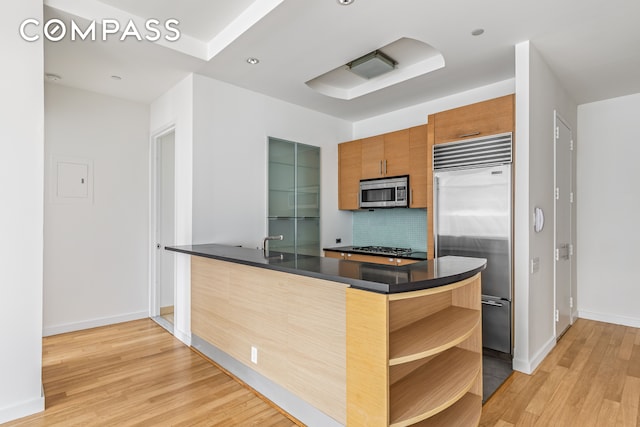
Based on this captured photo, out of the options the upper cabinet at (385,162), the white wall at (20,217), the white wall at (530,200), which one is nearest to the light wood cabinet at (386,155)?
the upper cabinet at (385,162)

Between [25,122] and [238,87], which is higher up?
[238,87]

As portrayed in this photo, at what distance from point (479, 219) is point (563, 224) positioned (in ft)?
4.54

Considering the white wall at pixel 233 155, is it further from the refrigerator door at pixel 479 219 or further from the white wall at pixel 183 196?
the refrigerator door at pixel 479 219

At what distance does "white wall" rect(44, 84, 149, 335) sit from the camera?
365 cm

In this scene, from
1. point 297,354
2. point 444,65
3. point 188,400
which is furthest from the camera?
point 444,65

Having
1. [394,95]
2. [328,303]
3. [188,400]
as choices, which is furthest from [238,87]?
[188,400]

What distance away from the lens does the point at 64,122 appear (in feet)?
12.2

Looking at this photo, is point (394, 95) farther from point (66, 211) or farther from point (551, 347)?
point (66, 211)

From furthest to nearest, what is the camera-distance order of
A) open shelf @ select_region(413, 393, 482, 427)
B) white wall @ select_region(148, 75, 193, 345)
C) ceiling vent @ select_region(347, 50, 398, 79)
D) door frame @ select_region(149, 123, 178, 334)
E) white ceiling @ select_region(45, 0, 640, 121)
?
door frame @ select_region(149, 123, 178, 334) → white wall @ select_region(148, 75, 193, 345) → ceiling vent @ select_region(347, 50, 398, 79) → white ceiling @ select_region(45, 0, 640, 121) → open shelf @ select_region(413, 393, 482, 427)

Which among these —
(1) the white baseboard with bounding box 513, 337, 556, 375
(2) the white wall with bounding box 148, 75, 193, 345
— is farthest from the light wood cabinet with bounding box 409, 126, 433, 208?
(2) the white wall with bounding box 148, 75, 193, 345

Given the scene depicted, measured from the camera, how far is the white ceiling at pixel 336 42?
7.70ft

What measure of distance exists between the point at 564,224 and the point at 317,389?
343cm

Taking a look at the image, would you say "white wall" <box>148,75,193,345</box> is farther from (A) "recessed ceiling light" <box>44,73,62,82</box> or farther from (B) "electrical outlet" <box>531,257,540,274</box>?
(B) "electrical outlet" <box>531,257,540,274</box>

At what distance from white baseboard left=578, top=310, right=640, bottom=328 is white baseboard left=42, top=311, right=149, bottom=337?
5574 millimetres
